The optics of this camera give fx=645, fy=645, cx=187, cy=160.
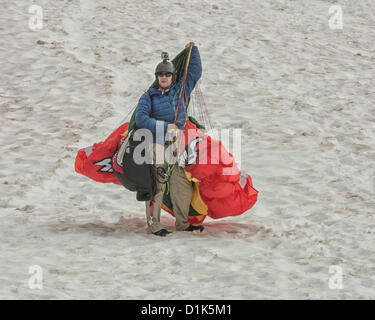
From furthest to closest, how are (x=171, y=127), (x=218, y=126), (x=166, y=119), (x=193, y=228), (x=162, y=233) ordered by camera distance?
(x=218, y=126) < (x=193, y=228) < (x=162, y=233) < (x=166, y=119) < (x=171, y=127)

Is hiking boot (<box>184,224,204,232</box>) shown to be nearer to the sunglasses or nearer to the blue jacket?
the blue jacket

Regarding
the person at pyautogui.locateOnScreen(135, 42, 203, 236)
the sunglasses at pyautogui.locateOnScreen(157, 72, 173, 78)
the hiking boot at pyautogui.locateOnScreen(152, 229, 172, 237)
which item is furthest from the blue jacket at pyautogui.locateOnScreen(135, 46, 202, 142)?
the hiking boot at pyautogui.locateOnScreen(152, 229, 172, 237)

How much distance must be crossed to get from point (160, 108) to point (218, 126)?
3957mm

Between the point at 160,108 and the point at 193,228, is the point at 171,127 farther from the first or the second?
the point at 193,228

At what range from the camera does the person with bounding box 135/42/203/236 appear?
20.7 ft

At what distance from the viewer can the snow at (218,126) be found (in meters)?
5.60

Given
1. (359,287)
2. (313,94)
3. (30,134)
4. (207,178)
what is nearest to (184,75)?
(207,178)

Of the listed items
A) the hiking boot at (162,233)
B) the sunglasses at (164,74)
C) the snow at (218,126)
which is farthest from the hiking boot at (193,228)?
the sunglasses at (164,74)

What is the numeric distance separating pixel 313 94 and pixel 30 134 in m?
4.93

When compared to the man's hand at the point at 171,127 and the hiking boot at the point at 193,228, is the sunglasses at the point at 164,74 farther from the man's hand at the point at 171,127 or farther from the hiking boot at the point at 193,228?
the hiking boot at the point at 193,228

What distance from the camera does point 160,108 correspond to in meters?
6.40

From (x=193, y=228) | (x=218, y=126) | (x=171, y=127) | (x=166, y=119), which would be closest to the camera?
(x=171, y=127)

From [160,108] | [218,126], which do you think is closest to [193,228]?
[160,108]

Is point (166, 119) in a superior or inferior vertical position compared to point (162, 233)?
superior
